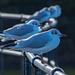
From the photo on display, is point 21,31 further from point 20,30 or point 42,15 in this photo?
point 42,15

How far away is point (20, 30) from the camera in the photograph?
5.26m

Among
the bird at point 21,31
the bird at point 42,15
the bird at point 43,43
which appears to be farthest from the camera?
the bird at point 42,15

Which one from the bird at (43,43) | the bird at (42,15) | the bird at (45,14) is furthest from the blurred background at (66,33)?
the bird at (43,43)

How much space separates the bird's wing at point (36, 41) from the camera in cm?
422

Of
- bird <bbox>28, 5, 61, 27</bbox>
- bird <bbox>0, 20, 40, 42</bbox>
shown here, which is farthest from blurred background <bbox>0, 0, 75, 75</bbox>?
bird <bbox>0, 20, 40, 42</bbox>

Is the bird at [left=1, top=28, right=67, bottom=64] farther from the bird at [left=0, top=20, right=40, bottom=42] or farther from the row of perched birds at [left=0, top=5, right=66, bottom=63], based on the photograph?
the bird at [left=0, top=20, right=40, bottom=42]

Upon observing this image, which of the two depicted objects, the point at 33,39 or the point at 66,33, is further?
the point at 66,33

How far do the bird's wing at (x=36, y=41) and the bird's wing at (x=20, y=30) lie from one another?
595mm

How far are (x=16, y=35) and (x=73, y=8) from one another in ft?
40.9

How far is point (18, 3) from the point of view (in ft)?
56.4

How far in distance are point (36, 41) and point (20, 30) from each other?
33.7 inches

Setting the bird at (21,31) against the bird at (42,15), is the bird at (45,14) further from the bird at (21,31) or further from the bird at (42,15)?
the bird at (21,31)

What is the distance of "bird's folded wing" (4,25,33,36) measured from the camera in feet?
16.9

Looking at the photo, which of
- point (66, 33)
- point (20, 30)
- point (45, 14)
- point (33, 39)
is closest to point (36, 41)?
point (33, 39)
